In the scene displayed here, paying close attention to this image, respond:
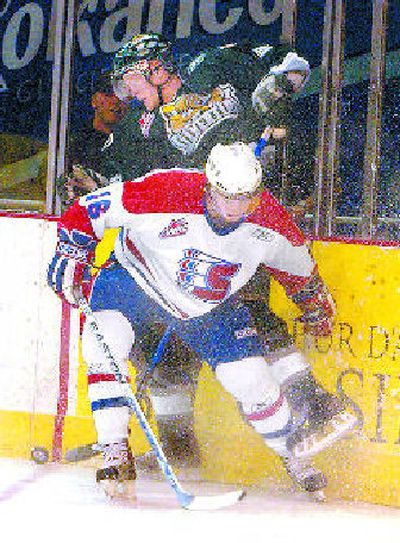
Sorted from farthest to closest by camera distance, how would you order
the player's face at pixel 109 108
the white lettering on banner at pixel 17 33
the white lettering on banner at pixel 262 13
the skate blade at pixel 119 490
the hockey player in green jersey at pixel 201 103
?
the white lettering on banner at pixel 17 33
the player's face at pixel 109 108
the white lettering on banner at pixel 262 13
the hockey player in green jersey at pixel 201 103
the skate blade at pixel 119 490

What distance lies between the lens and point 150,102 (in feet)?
14.2

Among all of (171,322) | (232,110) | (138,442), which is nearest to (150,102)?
(232,110)

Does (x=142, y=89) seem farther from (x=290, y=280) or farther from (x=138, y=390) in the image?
(x=138, y=390)

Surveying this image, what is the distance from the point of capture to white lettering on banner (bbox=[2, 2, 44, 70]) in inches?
195

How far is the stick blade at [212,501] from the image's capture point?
368 cm

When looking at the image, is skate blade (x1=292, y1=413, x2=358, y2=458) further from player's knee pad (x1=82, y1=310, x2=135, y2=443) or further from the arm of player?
the arm of player

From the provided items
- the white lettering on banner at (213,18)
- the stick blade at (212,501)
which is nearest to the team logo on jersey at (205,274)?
the stick blade at (212,501)

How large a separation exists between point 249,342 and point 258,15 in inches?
45.5

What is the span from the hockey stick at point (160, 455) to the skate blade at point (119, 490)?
0.11 metres

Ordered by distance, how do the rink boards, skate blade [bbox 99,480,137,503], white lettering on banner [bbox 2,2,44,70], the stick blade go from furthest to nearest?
white lettering on banner [bbox 2,2,44,70] → the rink boards → skate blade [bbox 99,480,137,503] → the stick blade

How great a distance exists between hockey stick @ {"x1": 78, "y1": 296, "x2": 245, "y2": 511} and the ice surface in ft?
0.09

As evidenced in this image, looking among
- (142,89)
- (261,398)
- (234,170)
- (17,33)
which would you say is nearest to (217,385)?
(261,398)

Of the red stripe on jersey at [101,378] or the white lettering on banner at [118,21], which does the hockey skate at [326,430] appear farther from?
the white lettering on banner at [118,21]

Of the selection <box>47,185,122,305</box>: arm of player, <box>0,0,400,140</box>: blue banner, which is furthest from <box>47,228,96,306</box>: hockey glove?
<box>0,0,400,140</box>: blue banner
